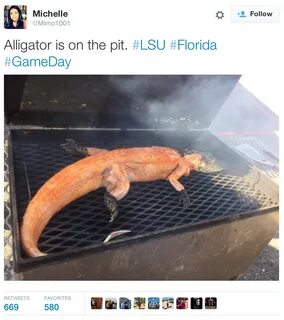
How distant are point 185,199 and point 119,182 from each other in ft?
1.48

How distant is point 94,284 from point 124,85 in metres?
1.50

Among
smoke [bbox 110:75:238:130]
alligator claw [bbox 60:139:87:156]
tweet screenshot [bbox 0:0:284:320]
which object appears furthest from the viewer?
smoke [bbox 110:75:238:130]

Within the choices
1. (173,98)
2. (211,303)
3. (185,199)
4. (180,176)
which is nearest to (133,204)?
(185,199)

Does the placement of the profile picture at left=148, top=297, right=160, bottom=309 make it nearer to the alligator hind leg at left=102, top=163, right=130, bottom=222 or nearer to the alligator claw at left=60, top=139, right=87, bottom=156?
the alligator hind leg at left=102, top=163, right=130, bottom=222

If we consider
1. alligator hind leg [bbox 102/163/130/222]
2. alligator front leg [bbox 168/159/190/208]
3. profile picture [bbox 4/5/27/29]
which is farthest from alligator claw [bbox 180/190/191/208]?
profile picture [bbox 4/5/27/29]

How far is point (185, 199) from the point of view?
2.40 meters

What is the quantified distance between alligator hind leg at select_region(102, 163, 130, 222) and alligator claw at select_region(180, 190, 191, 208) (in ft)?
1.21

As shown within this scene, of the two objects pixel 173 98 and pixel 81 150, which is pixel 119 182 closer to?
pixel 81 150

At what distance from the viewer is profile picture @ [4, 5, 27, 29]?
6.61 ft

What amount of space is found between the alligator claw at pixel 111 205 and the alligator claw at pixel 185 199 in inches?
17.9

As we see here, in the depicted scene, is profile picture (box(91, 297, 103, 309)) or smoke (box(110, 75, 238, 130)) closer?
profile picture (box(91, 297, 103, 309))

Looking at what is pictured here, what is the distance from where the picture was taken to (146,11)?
209cm

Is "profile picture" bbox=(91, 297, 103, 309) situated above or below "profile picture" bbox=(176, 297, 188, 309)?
above

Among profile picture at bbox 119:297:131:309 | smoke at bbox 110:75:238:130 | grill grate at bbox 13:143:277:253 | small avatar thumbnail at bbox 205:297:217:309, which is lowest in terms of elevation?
small avatar thumbnail at bbox 205:297:217:309
